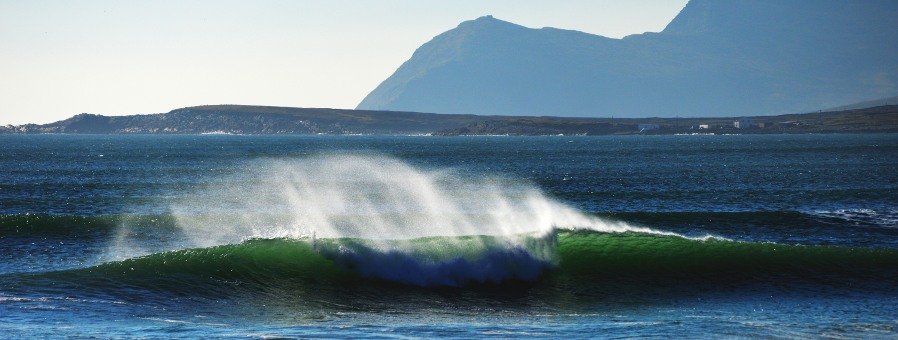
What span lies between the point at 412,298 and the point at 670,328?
6.03m

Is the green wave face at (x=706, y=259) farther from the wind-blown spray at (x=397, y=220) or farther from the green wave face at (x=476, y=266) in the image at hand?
the wind-blown spray at (x=397, y=220)

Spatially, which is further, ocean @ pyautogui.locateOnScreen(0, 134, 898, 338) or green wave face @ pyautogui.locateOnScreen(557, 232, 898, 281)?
green wave face @ pyautogui.locateOnScreen(557, 232, 898, 281)

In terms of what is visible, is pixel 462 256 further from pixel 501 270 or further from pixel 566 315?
pixel 566 315

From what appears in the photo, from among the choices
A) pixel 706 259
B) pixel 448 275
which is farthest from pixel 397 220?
pixel 448 275

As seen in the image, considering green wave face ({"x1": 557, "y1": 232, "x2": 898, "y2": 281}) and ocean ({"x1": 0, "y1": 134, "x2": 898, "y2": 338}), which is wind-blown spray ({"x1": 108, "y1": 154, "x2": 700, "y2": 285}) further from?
green wave face ({"x1": 557, "y1": 232, "x2": 898, "y2": 281})

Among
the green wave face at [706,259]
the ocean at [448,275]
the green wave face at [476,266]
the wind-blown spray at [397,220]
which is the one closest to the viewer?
the ocean at [448,275]

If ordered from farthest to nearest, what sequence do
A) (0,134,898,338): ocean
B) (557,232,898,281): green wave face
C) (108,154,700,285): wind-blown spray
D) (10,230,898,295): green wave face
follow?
(557,232,898,281): green wave face
(108,154,700,285): wind-blown spray
(10,230,898,295): green wave face
(0,134,898,338): ocean

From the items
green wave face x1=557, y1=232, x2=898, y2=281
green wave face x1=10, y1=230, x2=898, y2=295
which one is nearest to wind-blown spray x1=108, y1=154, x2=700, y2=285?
green wave face x1=10, y1=230, x2=898, y2=295

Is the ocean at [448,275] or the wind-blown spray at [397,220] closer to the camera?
the ocean at [448,275]

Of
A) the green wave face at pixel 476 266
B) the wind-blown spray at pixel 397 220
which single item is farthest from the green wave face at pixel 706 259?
the wind-blown spray at pixel 397 220

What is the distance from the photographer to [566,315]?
67.4 feet

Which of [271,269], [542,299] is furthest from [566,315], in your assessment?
[271,269]

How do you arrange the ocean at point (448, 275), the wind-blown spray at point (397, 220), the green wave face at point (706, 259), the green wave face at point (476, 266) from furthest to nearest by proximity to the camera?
1. the green wave face at point (706, 259)
2. the wind-blown spray at point (397, 220)
3. the green wave face at point (476, 266)
4. the ocean at point (448, 275)

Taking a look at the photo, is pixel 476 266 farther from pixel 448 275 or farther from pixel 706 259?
pixel 706 259
